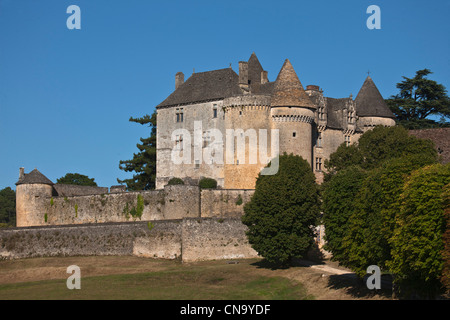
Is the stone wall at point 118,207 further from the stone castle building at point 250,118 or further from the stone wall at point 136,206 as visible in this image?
the stone castle building at point 250,118

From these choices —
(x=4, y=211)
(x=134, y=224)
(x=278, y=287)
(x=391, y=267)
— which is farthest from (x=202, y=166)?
(x=4, y=211)

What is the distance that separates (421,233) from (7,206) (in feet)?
299

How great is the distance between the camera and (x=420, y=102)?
260 ft

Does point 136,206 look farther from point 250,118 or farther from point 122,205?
point 250,118

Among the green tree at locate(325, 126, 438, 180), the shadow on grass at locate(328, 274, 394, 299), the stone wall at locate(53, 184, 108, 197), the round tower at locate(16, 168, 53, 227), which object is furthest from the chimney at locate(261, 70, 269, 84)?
the shadow on grass at locate(328, 274, 394, 299)

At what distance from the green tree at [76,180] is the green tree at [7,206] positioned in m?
12.1

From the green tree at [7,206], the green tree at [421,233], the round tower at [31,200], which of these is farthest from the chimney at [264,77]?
the green tree at [7,206]

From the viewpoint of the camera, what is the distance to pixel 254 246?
168 feet

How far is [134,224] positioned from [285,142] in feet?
45.7

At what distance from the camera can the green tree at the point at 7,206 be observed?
375ft

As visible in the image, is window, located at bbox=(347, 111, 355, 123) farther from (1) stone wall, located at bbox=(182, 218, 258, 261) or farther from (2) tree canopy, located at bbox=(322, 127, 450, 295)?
(2) tree canopy, located at bbox=(322, 127, 450, 295)

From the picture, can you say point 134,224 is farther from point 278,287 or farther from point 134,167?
point 134,167

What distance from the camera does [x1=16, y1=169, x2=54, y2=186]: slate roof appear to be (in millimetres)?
68812

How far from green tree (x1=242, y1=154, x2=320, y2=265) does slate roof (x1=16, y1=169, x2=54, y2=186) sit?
77.7ft
